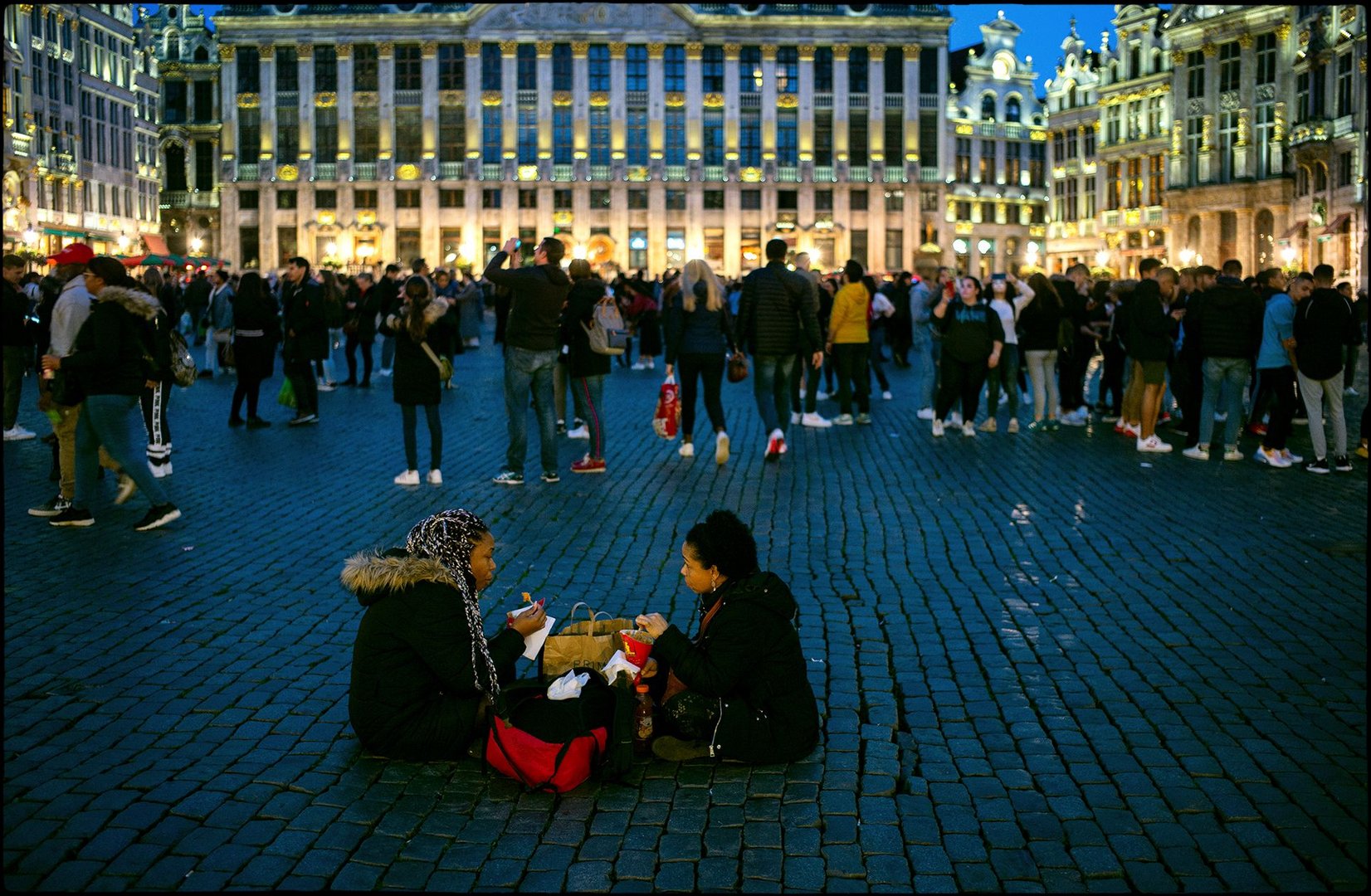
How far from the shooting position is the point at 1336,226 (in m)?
47.8

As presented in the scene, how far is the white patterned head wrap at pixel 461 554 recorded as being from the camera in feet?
16.6

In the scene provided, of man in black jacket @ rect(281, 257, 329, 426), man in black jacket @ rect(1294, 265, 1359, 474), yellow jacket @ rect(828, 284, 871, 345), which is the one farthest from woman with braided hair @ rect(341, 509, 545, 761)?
yellow jacket @ rect(828, 284, 871, 345)

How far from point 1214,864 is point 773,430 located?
9.51m

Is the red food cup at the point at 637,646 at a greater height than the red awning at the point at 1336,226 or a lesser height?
lesser

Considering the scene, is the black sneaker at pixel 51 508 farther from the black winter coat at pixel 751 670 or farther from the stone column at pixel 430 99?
the stone column at pixel 430 99

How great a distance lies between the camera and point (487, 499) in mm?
11156

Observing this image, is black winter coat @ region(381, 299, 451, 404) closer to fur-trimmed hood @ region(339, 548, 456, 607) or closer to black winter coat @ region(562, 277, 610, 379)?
black winter coat @ region(562, 277, 610, 379)

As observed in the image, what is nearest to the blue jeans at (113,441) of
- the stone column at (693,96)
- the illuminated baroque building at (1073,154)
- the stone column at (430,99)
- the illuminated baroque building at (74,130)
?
the illuminated baroque building at (74,130)

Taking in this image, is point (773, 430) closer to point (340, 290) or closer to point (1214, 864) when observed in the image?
point (1214, 864)

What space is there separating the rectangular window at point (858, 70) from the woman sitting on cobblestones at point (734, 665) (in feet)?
254

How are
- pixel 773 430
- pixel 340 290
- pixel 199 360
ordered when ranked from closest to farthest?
pixel 773 430 < pixel 340 290 < pixel 199 360

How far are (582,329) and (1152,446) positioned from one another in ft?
18.0

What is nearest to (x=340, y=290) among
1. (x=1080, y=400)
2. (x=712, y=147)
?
(x=1080, y=400)

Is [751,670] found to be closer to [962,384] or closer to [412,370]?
[412,370]
